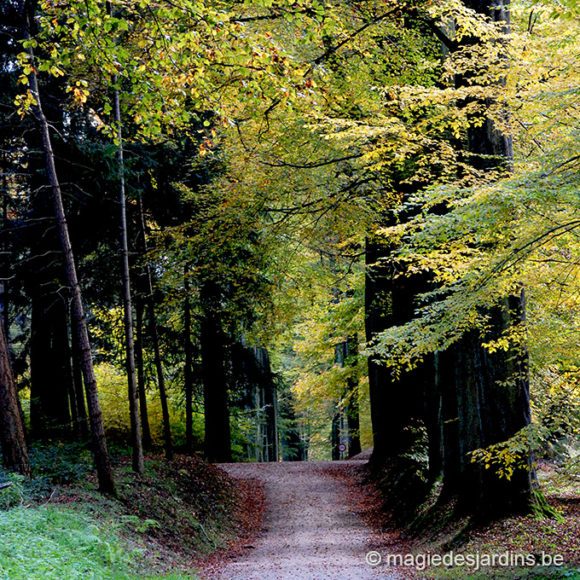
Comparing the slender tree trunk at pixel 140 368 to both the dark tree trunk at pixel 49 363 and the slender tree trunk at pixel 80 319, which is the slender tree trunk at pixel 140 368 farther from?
the slender tree trunk at pixel 80 319

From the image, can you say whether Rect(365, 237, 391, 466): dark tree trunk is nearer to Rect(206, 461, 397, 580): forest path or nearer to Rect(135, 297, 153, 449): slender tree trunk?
Rect(206, 461, 397, 580): forest path

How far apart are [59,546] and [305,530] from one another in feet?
24.6

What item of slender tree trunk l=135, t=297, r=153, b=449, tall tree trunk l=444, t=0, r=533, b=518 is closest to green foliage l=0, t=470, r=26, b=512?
slender tree trunk l=135, t=297, r=153, b=449

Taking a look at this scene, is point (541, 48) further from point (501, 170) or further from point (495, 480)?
point (495, 480)

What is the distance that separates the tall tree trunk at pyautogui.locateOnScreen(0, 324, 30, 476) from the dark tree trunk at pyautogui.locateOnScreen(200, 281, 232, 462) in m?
8.26

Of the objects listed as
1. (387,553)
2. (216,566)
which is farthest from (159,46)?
(387,553)

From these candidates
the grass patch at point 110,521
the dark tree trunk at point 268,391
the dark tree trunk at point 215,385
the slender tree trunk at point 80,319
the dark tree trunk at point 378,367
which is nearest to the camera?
the grass patch at point 110,521

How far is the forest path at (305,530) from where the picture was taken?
927cm

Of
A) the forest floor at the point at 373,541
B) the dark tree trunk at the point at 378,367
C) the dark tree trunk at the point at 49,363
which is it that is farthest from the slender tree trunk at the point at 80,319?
the dark tree trunk at the point at 378,367

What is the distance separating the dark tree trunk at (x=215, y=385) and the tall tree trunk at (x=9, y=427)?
8.26 m

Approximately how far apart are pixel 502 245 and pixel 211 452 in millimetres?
16234

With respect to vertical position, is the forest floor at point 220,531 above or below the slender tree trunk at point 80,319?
below

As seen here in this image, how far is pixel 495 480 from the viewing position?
919 centimetres

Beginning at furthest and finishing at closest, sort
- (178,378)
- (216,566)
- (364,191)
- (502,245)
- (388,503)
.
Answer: (178,378) → (388,503) → (364,191) → (216,566) → (502,245)
